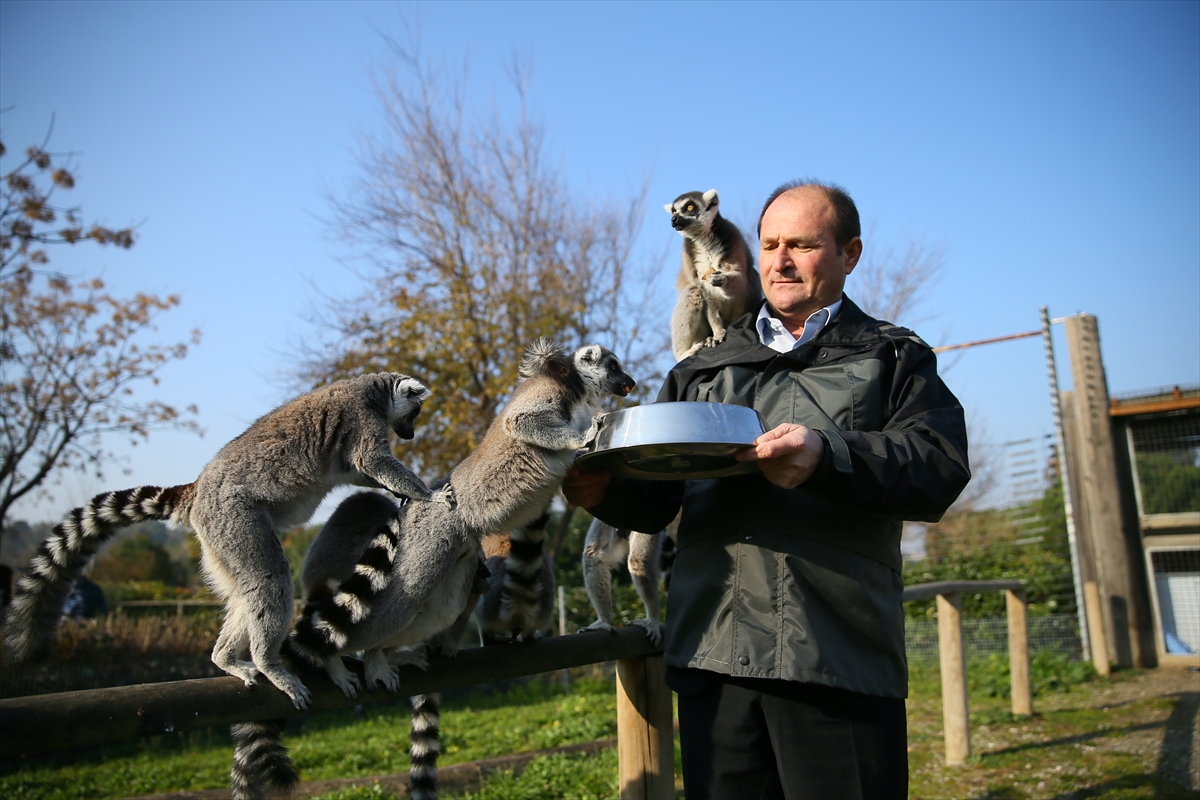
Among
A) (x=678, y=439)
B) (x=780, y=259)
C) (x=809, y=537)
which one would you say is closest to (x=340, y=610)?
(x=678, y=439)

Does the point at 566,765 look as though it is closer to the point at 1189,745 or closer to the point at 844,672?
the point at 844,672

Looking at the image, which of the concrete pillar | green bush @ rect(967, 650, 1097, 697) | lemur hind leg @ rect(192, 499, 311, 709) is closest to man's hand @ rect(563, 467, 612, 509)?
lemur hind leg @ rect(192, 499, 311, 709)

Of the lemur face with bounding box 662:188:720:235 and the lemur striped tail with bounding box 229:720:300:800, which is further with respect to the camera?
the lemur face with bounding box 662:188:720:235

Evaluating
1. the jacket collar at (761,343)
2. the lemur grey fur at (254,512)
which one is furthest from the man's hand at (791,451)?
the lemur grey fur at (254,512)

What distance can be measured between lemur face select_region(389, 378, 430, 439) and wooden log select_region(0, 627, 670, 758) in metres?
1.08

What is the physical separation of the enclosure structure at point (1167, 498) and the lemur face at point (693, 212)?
8.63 meters

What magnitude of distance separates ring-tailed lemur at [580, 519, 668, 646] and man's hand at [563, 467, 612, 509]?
2002 millimetres

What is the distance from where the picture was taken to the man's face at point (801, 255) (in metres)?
2.23

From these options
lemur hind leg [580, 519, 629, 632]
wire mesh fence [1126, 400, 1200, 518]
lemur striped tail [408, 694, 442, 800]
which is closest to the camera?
lemur striped tail [408, 694, 442, 800]

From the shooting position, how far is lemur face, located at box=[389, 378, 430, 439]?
11.5ft

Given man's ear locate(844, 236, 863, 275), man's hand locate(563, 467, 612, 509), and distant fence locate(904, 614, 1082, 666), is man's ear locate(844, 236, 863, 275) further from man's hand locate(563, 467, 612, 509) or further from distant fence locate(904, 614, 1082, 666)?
distant fence locate(904, 614, 1082, 666)

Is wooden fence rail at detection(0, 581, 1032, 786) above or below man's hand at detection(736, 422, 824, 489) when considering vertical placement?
below

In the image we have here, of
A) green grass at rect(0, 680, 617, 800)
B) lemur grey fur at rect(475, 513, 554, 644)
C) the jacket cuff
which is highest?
the jacket cuff

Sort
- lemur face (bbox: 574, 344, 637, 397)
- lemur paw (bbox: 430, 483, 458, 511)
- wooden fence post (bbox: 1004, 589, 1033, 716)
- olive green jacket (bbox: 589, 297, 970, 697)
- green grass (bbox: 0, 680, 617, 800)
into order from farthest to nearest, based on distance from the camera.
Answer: wooden fence post (bbox: 1004, 589, 1033, 716) < green grass (bbox: 0, 680, 617, 800) < lemur face (bbox: 574, 344, 637, 397) < lemur paw (bbox: 430, 483, 458, 511) < olive green jacket (bbox: 589, 297, 970, 697)
